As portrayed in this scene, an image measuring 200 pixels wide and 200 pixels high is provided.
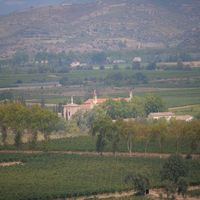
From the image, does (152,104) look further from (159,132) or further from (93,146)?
(159,132)

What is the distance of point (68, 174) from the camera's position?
66.6m

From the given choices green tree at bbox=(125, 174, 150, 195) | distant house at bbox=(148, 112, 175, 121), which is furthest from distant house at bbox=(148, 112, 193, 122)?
green tree at bbox=(125, 174, 150, 195)

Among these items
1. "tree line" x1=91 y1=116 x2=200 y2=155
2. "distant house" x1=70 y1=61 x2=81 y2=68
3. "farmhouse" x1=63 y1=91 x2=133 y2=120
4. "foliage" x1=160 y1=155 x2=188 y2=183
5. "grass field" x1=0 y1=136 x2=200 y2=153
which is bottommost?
"foliage" x1=160 y1=155 x2=188 y2=183

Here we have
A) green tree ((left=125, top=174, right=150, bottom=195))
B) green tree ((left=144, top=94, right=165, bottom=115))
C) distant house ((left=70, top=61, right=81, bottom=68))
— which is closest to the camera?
green tree ((left=125, top=174, right=150, bottom=195))

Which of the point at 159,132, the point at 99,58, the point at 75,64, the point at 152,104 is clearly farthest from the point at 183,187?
the point at 99,58

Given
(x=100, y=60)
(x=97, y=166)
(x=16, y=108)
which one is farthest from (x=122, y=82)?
(x=97, y=166)

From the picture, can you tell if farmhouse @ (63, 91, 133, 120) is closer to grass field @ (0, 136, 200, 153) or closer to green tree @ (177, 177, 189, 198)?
grass field @ (0, 136, 200, 153)

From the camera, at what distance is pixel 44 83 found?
501 feet

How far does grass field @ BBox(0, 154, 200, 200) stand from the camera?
200 ft

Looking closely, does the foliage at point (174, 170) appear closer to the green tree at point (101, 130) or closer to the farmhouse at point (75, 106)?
the green tree at point (101, 130)

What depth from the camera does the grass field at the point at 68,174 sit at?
60.8 meters

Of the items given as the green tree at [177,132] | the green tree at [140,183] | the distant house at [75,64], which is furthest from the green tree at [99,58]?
the green tree at [140,183]

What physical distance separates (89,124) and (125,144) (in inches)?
634

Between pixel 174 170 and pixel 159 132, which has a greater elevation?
pixel 159 132
